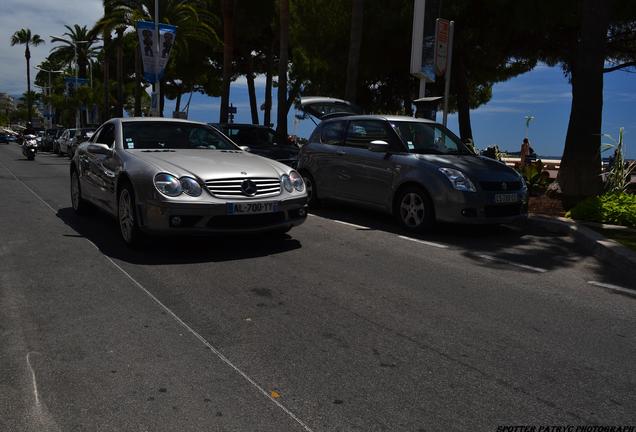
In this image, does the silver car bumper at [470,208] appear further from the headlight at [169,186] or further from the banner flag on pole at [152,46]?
the banner flag on pole at [152,46]

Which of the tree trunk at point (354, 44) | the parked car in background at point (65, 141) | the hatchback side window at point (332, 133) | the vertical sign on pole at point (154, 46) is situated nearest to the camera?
the hatchback side window at point (332, 133)

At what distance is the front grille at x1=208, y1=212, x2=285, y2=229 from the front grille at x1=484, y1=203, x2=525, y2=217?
9.95 feet

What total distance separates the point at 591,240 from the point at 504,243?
106 centimetres

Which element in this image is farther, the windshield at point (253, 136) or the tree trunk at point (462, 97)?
the tree trunk at point (462, 97)

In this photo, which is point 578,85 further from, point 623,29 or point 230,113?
point 230,113

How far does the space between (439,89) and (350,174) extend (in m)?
17.5

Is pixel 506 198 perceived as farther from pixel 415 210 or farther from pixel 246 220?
pixel 246 220

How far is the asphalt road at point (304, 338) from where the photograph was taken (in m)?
2.96

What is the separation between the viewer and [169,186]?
593cm

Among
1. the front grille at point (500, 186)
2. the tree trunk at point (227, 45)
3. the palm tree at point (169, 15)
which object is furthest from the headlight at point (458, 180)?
the palm tree at point (169, 15)

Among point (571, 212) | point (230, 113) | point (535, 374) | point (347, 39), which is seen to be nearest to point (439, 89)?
point (347, 39)

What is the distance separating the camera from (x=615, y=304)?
505 cm

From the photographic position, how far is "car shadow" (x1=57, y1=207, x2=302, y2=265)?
244 inches

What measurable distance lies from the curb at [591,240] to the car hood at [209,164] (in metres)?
3.92
